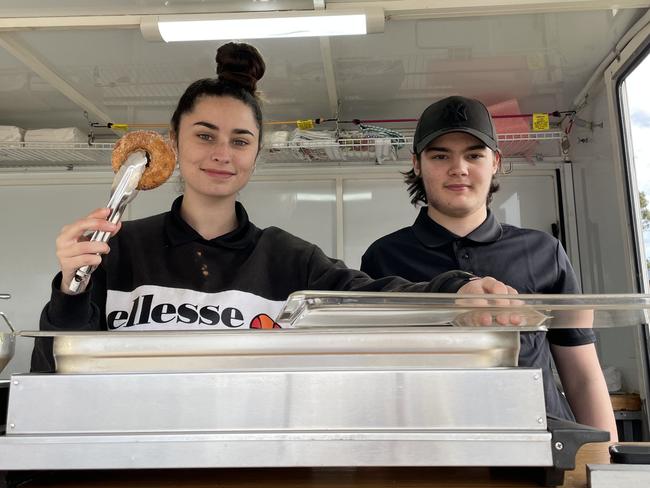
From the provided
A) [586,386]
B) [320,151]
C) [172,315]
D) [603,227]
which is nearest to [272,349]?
[172,315]

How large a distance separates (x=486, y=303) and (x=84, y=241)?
437mm

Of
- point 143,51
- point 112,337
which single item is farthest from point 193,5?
point 112,337

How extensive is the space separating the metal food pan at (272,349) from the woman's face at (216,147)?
0.58m

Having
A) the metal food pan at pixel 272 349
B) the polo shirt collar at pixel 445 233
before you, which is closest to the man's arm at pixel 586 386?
the polo shirt collar at pixel 445 233

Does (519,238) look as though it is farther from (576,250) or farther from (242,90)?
Answer: (576,250)

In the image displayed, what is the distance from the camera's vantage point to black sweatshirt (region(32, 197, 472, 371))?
104cm

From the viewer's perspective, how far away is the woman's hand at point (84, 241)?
625 millimetres

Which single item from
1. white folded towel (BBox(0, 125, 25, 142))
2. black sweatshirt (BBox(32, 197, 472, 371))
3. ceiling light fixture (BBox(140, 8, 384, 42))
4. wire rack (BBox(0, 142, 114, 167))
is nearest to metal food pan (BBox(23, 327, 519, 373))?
black sweatshirt (BBox(32, 197, 472, 371))

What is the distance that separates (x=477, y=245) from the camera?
1273 mm

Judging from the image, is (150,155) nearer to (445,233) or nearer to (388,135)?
(445,233)

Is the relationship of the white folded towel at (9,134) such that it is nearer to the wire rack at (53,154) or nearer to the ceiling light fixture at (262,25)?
the wire rack at (53,154)

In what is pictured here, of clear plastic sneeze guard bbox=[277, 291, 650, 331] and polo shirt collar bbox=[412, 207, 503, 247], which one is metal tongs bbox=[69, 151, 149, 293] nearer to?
clear plastic sneeze guard bbox=[277, 291, 650, 331]

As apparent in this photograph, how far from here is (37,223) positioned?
3096 millimetres

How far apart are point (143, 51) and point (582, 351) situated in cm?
186
